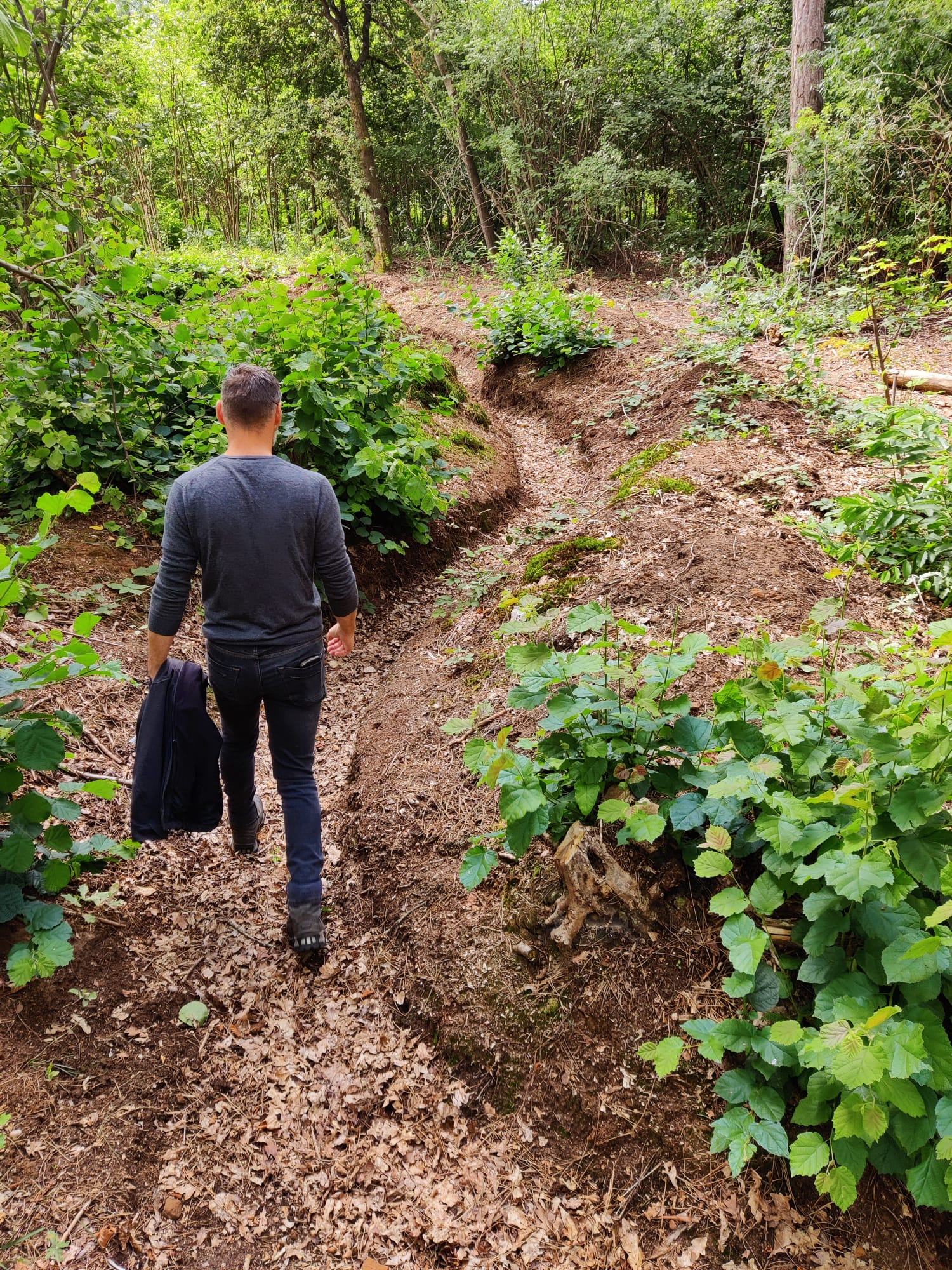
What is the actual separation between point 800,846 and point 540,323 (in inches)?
367

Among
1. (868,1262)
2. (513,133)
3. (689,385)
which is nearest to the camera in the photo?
(868,1262)

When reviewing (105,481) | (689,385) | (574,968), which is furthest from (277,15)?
(574,968)

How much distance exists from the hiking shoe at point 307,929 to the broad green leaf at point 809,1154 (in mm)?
1895

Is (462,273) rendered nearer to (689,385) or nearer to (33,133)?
(689,385)

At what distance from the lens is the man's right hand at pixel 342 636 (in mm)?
3098

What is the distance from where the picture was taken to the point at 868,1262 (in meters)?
1.71

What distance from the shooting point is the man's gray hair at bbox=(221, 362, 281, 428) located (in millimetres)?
2588

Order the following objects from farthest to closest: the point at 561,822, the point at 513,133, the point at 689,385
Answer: the point at 513,133 < the point at 689,385 < the point at 561,822

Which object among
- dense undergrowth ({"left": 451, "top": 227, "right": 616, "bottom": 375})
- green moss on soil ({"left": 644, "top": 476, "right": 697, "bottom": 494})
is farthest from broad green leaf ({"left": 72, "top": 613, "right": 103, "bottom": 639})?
dense undergrowth ({"left": 451, "top": 227, "right": 616, "bottom": 375})

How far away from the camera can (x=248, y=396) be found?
8.50ft

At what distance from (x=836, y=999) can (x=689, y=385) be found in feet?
22.0

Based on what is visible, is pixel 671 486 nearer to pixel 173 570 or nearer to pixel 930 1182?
pixel 173 570

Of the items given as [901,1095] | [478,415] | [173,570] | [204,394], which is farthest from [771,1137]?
[478,415]

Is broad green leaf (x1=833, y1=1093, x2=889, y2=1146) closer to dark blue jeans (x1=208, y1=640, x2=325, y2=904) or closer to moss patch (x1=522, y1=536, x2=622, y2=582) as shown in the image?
dark blue jeans (x1=208, y1=640, x2=325, y2=904)
